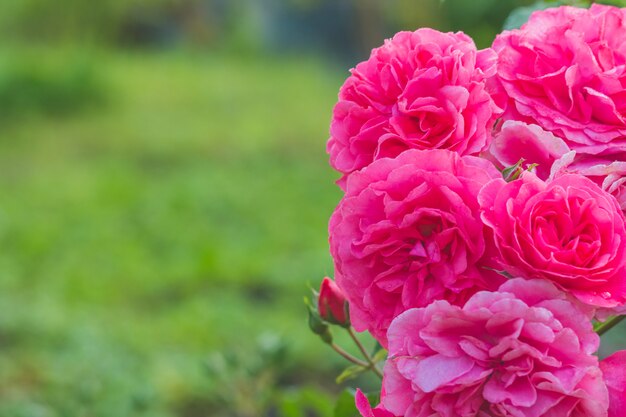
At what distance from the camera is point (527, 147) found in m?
0.57

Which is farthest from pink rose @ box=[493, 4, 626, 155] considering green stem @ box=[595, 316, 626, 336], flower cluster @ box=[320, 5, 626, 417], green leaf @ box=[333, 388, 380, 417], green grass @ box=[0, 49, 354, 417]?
green grass @ box=[0, 49, 354, 417]

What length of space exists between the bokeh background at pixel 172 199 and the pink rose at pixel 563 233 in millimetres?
682

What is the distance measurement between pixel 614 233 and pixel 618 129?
94mm

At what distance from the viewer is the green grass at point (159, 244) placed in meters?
2.29

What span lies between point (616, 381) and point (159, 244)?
309 centimetres

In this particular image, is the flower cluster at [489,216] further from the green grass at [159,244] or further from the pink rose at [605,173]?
the green grass at [159,244]

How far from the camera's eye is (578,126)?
57 cm

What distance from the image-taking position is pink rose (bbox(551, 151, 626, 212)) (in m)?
0.53

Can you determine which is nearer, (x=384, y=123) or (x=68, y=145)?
(x=384, y=123)

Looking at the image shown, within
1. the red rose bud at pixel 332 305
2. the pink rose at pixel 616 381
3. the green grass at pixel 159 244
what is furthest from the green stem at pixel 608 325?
the green grass at pixel 159 244

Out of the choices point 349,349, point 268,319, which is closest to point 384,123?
point 349,349

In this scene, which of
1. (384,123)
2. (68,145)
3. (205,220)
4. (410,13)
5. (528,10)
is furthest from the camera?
(410,13)

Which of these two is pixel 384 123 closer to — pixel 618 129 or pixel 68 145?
pixel 618 129

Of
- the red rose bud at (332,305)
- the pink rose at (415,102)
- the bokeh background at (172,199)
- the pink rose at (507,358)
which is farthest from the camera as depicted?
the bokeh background at (172,199)
